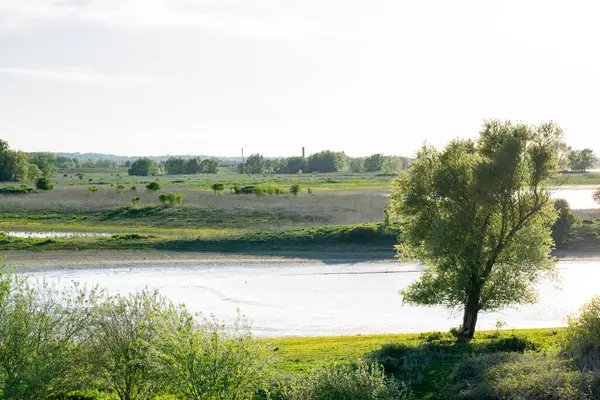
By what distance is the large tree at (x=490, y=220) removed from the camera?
28422 mm

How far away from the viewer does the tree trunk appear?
2983 centimetres

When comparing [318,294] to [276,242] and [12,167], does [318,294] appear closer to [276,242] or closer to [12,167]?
[276,242]

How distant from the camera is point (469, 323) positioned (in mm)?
29969

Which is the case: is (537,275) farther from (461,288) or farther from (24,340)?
(24,340)

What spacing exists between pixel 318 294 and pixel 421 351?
19559 mm

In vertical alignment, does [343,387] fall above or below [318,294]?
above

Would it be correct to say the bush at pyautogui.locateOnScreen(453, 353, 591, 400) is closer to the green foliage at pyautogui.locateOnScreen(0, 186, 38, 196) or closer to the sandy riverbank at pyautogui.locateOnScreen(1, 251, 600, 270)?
the sandy riverbank at pyautogui.locateOnScreen(1, 251, 600, 270)

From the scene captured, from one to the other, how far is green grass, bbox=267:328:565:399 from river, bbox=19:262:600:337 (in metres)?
5.65

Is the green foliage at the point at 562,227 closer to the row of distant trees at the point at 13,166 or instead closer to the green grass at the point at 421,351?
the green grass at the point at 421,351

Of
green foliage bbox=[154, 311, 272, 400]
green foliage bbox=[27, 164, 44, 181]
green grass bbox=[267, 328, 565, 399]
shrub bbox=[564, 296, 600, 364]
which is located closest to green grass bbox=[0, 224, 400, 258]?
green grass bbox=[267, 328, 565, 399]

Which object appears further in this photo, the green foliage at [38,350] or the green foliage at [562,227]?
the green foliage at [562,227]

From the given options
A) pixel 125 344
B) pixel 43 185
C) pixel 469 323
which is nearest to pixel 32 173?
pixel 43 185

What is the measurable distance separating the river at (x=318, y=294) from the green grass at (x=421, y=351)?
565cm

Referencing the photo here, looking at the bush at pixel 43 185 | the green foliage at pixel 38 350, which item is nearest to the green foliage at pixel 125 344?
the green foliage at pixel 38 350
